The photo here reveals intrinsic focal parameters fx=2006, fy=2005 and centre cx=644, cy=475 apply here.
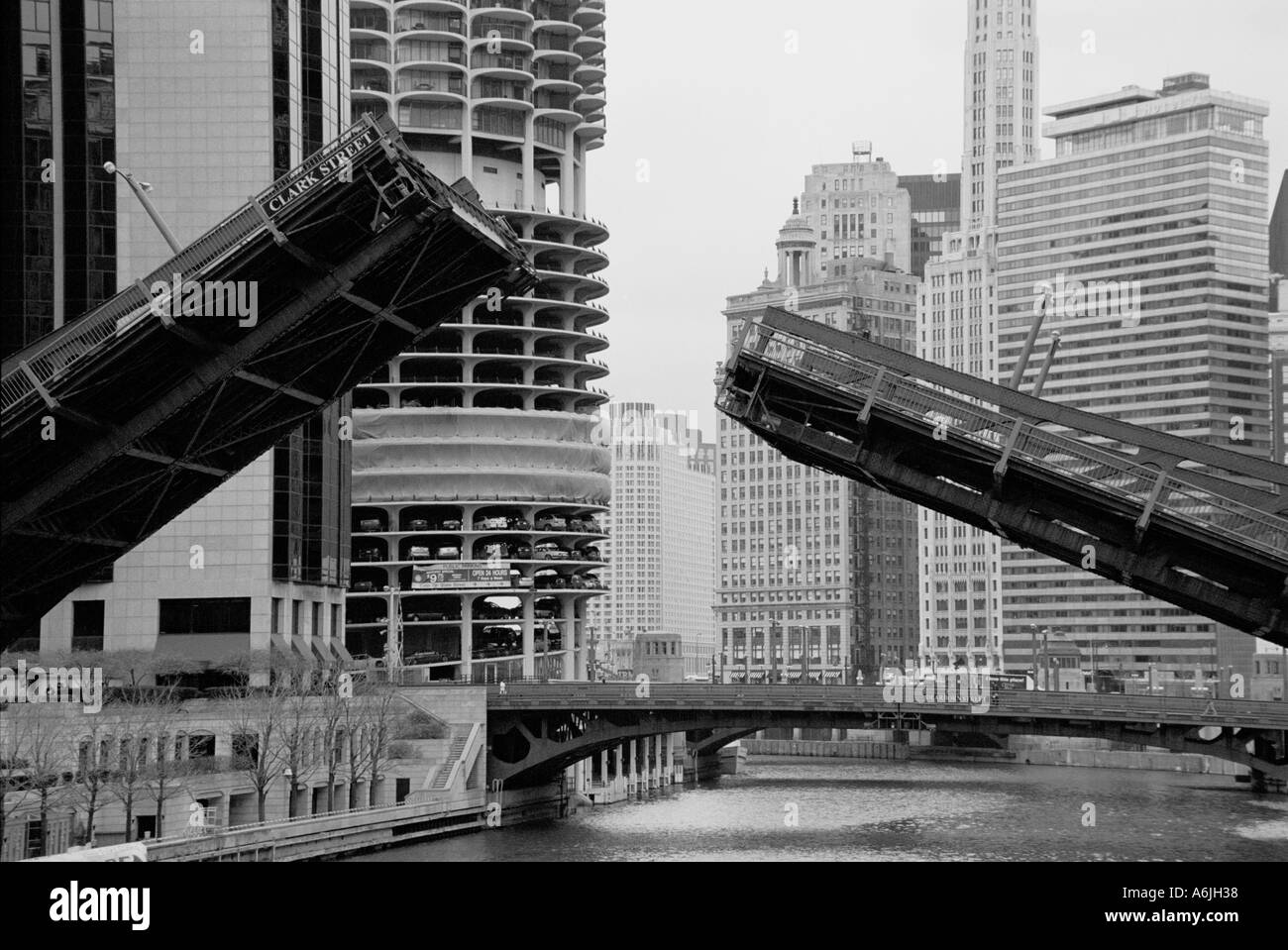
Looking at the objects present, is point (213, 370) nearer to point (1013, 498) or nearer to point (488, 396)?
point (1013, 498)

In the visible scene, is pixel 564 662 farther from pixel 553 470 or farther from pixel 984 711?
pixel 984 711

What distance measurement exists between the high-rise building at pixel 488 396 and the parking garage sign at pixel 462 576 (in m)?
0.11

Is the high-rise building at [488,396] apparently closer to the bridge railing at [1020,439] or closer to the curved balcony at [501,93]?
the curved balcony at [501,93]

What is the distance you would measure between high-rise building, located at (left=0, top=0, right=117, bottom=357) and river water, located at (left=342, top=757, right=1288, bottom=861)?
25677 millimetres

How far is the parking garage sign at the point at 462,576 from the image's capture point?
113312mm

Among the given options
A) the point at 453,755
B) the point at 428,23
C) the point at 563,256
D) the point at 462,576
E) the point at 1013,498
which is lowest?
the point at 453,755

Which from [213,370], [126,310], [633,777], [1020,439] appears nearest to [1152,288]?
[633,777]

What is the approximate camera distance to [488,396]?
118 meters

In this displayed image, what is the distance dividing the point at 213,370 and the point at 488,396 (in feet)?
287

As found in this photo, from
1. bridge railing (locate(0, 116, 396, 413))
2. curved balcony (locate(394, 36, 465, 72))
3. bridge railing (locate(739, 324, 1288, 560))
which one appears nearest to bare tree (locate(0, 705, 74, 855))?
bridge railing (locate(0, 116, 396, 413))

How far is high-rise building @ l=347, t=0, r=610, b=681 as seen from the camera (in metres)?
115

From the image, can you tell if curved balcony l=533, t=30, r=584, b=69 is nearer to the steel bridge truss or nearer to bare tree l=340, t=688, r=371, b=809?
bare tree l=340, t=688, r=371, b=809

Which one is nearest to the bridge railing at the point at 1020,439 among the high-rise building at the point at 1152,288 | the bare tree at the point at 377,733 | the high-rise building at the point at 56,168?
the bare tree at the point at 377,733

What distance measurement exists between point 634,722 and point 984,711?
1463 centimetres
